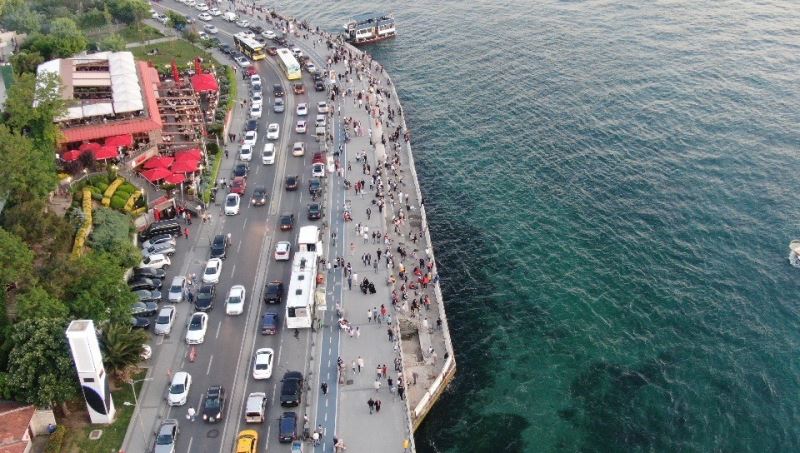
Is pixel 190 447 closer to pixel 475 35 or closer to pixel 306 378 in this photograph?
pixel 306 378

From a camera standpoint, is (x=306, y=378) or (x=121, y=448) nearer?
(x=121, y=448)

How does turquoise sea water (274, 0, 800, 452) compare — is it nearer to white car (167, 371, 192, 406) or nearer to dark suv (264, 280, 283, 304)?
dark suv (264, 280, 283, 304)

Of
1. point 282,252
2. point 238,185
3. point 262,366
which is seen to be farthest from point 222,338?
point 238,185

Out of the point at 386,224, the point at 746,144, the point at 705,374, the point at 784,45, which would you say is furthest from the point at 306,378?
the point at 784,45

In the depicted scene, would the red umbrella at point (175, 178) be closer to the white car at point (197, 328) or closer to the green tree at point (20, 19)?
the white car at point (197, 328)

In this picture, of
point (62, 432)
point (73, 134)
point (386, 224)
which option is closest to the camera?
point (62, 432)

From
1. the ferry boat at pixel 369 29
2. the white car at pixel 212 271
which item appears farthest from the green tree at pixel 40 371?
the ferry boat at pixel 369 29
